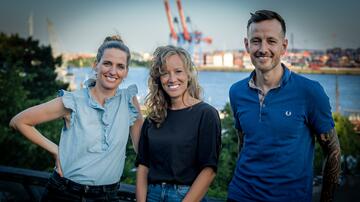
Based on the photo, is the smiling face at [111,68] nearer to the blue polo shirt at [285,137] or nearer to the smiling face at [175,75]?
the smiling face at [175,75]

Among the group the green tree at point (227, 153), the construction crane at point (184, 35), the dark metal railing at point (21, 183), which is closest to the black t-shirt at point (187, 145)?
the dark metal railing at point (21, 183)

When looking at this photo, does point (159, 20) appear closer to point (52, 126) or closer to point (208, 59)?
point (208, 59)

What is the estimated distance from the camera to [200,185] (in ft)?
5.19

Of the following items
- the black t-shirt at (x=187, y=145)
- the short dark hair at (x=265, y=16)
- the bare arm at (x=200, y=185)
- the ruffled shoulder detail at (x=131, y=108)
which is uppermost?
the short dark hair at (x=265, y=16)

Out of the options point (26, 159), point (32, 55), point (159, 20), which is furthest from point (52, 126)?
point (159, 20)

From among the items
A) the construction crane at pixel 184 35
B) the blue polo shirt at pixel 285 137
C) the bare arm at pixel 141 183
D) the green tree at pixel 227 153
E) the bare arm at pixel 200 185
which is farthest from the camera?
the construction crane at pixel 184 35

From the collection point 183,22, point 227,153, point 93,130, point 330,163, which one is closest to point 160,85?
point 93,130

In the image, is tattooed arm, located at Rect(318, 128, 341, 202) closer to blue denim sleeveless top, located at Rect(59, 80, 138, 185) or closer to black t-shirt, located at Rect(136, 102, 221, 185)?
black t-shirt, located at Rect(136, 102, 221, 185)

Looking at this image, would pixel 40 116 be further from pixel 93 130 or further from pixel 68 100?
pixel 93 130

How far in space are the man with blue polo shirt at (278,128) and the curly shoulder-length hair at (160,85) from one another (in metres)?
0.26

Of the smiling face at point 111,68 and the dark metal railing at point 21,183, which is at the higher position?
the smiling face at point 111,68

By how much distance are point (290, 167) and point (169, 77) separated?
62 cm

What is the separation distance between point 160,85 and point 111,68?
0.26 meters

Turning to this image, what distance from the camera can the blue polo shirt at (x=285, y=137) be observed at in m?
1.45
